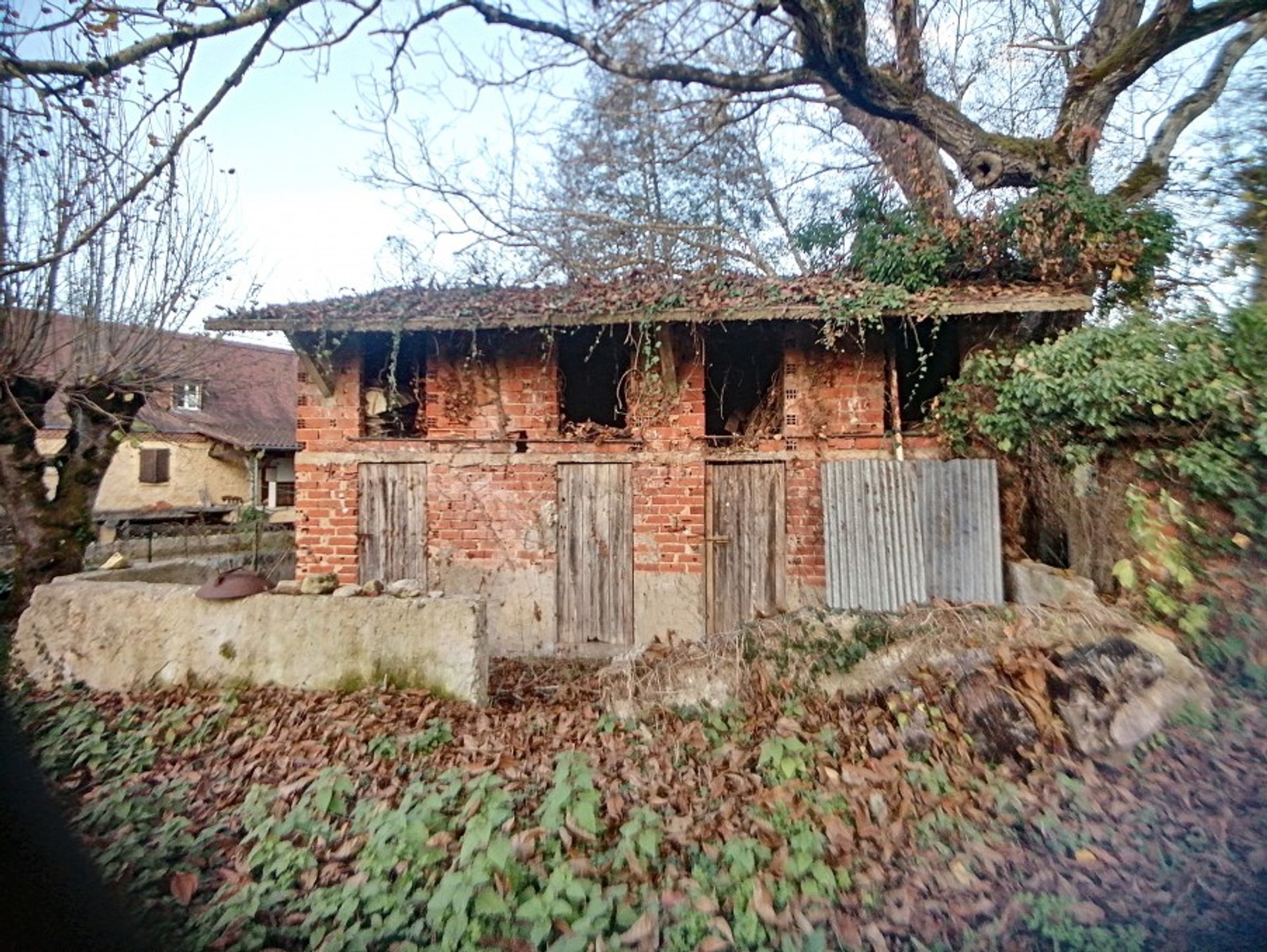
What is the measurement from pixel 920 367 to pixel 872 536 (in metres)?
2.06

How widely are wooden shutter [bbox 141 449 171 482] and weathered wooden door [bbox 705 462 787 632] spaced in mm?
19889

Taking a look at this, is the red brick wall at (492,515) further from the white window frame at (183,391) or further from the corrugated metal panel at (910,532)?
the white window frame at (183,391)

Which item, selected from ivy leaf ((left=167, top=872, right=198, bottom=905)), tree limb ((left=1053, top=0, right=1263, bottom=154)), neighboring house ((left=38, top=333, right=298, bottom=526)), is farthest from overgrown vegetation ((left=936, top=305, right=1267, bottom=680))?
neighboring house ((left=38, top=333, right=298, bottom=526))

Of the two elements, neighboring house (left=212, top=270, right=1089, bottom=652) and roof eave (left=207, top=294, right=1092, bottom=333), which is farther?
neighboring house (left=212, top=270, right=1089, bottom=652)

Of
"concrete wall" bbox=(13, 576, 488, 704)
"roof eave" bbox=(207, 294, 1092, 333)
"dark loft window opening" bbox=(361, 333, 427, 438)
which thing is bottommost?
"concrete wall" bbox=(13, 576, 488, 704)

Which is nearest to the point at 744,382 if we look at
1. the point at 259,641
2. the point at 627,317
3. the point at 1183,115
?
the point at 627,317

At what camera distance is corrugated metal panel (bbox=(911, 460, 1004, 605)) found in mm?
5695

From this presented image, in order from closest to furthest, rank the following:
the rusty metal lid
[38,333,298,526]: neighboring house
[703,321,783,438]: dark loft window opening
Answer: the rusty metal lid
[703,321,783,438]: dark loft window opening
[38,333,298,526]: neighboring house

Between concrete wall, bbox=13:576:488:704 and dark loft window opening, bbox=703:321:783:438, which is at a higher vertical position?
dark loft window opening, bbox=703:321:783:438

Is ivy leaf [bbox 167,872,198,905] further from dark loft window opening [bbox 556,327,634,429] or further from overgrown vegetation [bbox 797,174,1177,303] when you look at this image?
overgrown vegetation [bbox 797,174,1177,303]

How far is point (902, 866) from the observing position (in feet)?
9.14

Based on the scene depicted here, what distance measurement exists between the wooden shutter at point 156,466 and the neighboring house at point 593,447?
16402mm

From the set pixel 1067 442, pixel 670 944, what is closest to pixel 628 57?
pixel 1067 442

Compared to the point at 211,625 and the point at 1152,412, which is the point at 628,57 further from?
the point at 211,625
